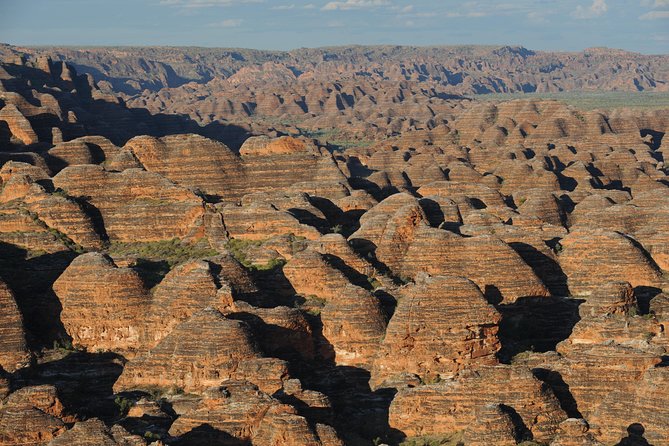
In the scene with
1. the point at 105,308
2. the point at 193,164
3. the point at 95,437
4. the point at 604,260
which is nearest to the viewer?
the point at 95,437

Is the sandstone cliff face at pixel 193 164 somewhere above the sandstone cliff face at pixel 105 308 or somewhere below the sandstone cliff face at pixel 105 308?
above

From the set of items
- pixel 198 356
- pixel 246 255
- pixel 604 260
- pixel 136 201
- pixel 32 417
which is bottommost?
pixel 32 417

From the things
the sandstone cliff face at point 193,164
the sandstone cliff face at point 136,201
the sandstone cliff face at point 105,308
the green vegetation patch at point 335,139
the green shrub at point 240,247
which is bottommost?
the sandstone cliff face at point 105,308

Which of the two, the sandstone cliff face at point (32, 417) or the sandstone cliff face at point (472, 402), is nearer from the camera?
the sandstone cliff face at point (32, 417)

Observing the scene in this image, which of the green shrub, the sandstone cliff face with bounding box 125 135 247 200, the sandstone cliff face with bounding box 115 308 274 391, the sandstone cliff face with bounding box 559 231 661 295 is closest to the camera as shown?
the sandstone cliff face with bounding box 115 308 274 391

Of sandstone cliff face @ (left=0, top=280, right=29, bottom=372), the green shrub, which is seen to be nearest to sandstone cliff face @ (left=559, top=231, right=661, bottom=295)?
the green shrub

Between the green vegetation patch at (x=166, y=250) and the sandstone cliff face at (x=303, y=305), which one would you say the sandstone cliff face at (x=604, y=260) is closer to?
the sandstone cliff face at (x=303, y=305)

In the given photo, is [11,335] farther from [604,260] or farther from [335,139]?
[335,139]

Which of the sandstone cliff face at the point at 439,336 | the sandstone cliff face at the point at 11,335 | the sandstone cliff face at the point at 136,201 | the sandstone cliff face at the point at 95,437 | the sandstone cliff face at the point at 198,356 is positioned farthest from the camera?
the sandstone cliff face at the point at 136,201

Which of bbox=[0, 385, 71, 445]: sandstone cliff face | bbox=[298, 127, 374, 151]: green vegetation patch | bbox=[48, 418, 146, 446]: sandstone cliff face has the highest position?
bbox=[298, 127, 374, 151]: green vegetation patch

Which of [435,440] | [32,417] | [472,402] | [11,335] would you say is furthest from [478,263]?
→ [32,417]

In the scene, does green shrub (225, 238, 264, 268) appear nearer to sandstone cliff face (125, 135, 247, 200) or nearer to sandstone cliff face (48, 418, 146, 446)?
sandstone cliff face (125, 135, 247, 200)

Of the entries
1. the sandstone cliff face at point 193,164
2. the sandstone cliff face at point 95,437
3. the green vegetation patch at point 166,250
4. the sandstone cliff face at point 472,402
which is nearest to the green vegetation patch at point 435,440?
the sandstone cliff face at point 472,402
